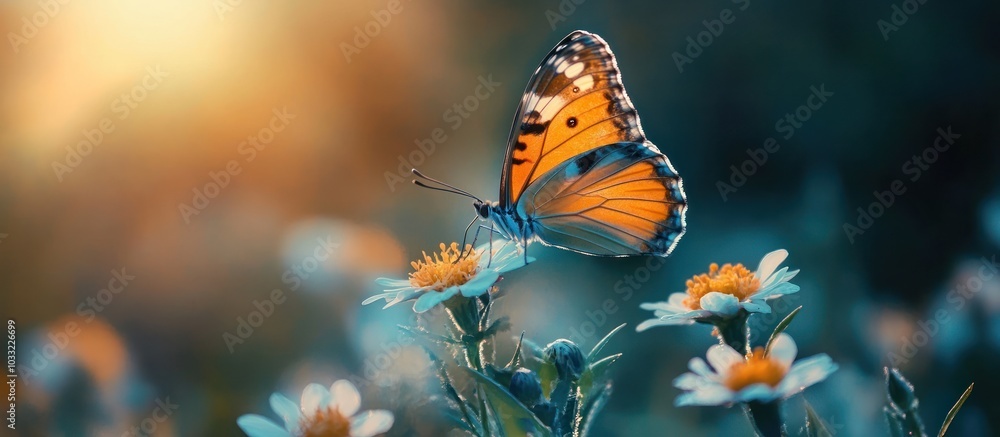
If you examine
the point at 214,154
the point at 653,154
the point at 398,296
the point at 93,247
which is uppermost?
the point at 653,154

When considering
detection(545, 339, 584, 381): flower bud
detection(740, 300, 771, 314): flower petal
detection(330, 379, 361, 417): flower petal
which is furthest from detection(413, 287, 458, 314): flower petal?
detection(740, 300, 771, 314): flower petal

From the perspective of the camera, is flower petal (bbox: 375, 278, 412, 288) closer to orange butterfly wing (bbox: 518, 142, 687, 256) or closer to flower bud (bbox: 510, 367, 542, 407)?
orange butterfly wing (bbox: 518, 142, 687, 256)

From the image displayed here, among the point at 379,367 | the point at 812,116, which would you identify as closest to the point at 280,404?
the point at 379,367

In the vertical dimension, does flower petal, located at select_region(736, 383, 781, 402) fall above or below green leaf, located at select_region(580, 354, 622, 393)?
above

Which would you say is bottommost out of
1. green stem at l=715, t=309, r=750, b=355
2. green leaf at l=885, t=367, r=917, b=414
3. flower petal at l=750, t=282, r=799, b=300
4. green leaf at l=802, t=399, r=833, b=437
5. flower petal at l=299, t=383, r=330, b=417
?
flower petal at l=299, t=383, r=330, b=417

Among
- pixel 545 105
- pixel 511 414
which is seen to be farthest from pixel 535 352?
pixel 545 105

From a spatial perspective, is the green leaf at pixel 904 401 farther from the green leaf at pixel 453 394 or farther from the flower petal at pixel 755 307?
the green leaf at pixel 453 394

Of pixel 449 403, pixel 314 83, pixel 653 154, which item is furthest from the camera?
pixel 314 83

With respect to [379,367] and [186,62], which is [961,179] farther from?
[186,62]
